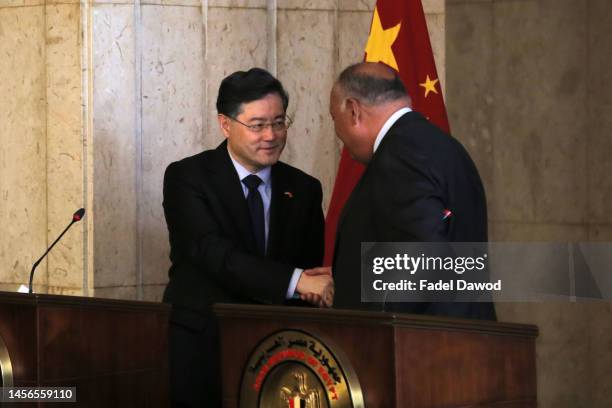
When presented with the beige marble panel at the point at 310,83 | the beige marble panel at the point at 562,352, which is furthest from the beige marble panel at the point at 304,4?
the beige marble panel at the point at 562,352

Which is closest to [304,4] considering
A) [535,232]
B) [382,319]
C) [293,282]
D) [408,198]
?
[293,282]

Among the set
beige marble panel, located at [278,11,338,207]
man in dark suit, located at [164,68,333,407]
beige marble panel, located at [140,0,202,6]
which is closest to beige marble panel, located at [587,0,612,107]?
beige marble panel, located at [278,11,338,207]

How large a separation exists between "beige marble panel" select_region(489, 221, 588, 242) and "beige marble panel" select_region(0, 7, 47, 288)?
306 cm

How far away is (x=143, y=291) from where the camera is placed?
5.74 m

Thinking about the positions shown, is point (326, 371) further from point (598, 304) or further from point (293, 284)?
point (598, 304)

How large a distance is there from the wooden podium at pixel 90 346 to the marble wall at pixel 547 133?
368 cm

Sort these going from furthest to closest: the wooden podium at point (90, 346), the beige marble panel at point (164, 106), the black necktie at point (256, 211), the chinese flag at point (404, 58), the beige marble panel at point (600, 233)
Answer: the beige marble panel at point (600, 233) → the beige marble panel at point (164, 106) → the chinese flag at point (404, 58) → the black necktie at point (256, 211) → the wooden podium at point (90, 346)

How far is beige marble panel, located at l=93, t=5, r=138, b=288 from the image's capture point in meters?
→ 5.66

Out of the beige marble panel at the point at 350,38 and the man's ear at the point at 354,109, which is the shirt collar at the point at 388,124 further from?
the beige marble panel at the point at 350,38

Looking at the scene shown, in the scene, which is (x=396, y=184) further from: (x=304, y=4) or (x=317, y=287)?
(x=304, y=4)

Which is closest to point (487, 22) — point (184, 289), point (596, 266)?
point (596, 266)

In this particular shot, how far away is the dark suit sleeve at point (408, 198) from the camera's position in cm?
363

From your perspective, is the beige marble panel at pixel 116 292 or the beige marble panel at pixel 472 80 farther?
the beige marble panel at pixel 472 80

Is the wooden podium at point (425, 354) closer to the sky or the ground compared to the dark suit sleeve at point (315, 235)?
closer to the ground
